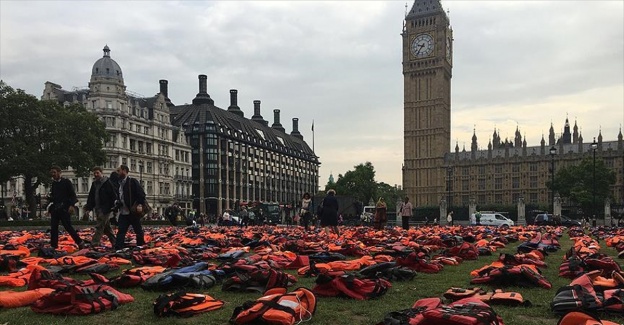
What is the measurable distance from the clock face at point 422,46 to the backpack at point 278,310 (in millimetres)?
125536

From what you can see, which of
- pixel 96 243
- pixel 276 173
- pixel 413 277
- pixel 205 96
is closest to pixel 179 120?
pixel 205 96

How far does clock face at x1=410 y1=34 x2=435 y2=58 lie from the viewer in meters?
126

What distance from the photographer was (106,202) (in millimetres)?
14312

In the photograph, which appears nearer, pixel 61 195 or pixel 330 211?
pixel 61 195

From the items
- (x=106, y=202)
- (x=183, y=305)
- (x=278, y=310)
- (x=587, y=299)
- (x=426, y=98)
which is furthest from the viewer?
(x=426, y=98)

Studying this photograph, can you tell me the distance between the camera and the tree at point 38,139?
43500mm

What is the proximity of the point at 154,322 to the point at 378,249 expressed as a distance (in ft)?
24.8

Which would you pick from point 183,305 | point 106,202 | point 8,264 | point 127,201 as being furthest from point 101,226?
point 183,305

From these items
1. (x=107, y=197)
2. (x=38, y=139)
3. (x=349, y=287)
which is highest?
(x=38, y=139)

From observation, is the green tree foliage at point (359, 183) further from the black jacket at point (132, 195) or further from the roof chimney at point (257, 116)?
the black jacket at point (132, 195)

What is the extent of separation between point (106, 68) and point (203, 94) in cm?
3125

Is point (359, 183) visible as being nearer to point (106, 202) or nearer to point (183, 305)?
point (106, 202)

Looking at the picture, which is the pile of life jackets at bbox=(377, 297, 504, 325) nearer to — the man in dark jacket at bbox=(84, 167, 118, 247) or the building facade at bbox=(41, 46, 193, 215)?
the man in dark jacket at bbox=(84, 167, 118, 247)

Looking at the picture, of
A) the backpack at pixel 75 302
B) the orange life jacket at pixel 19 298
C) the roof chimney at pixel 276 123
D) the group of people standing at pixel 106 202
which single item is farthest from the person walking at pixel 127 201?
the roof chimney at pixel 276 123
